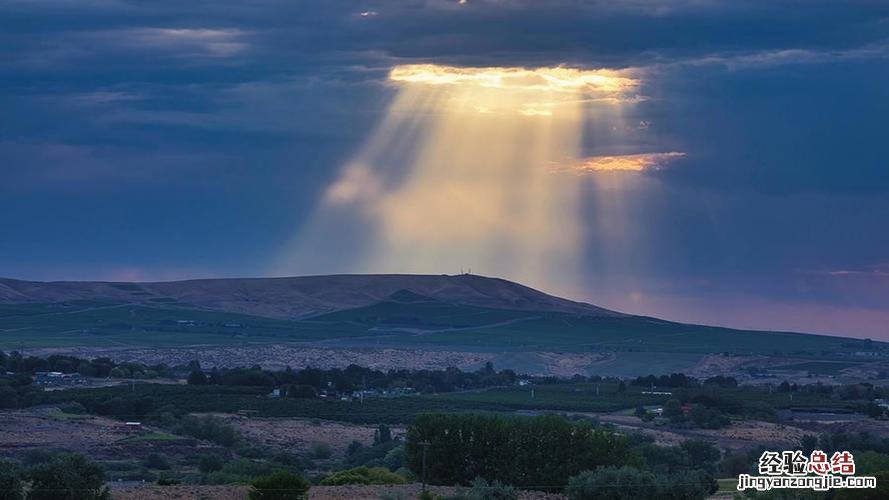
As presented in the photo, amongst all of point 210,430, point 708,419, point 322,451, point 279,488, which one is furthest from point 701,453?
point 279,488

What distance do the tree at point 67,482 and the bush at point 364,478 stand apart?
11.0 m

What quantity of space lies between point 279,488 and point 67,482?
7010mm

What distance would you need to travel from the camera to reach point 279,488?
48.0 metres

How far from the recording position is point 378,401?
130 meters

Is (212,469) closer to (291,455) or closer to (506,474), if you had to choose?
(291,455)

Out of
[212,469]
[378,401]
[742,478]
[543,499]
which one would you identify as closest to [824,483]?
[742,478]

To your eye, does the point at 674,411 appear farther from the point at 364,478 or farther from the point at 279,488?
the point at 279,488

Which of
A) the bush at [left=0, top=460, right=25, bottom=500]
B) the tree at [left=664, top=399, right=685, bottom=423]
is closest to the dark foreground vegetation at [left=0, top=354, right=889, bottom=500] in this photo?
the bush at [left=0, top=460, right=25, bottom=500]

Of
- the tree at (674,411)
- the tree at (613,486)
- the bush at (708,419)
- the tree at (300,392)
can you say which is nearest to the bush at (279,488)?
the tree at (613,486)

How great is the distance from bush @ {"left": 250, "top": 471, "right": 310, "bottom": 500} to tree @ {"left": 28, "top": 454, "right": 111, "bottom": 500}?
5.00m

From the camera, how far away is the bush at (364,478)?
184ft

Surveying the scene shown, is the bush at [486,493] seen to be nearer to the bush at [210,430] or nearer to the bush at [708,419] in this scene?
the bush at [210,430]

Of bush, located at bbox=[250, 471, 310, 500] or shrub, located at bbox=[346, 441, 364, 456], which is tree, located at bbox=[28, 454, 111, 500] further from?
shrub, located at bbox=[346, 441, 364, 456]

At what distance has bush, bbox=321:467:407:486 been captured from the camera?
56062 mm
